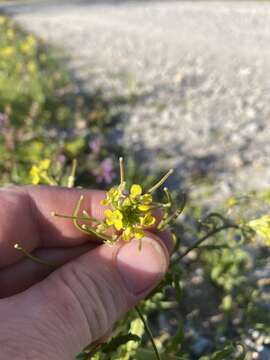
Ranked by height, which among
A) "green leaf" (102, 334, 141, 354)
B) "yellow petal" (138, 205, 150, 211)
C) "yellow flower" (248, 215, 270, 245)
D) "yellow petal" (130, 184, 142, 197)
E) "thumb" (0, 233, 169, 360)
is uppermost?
"yellow petal" (130, 184, 142, 197)

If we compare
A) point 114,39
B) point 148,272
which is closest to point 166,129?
point 148,272

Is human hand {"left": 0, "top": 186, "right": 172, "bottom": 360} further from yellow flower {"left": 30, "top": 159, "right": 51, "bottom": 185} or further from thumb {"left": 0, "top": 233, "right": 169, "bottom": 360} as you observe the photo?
yellow flower {"left": 30, "top": 159, "right": 51, "bottom": 185}

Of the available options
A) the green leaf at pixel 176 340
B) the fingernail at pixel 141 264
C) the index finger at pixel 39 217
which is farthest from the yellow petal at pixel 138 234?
the green leaf at pixel 176 340

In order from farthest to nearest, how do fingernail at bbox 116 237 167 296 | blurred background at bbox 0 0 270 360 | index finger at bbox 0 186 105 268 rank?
blurred background at bbox 0 0 270 360
index finger at bbox 0 186 105 268
fingernail at bbox 116 237 167 296

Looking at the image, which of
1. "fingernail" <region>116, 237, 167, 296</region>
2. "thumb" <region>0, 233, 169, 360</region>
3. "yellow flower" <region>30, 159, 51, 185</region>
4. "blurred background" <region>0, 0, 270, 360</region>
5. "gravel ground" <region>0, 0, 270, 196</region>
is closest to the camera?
"thumb" <region>0, 233, 169, 360</region>

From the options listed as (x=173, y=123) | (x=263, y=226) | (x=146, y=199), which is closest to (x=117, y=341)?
(x=146, y=199)

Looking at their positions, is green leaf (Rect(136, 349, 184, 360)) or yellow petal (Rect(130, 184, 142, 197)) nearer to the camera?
yellow petal (Rect(130, 184, 142, 197))

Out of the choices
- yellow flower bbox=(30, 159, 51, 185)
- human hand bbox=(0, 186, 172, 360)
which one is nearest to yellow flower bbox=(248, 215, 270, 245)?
human hand bbox=(0, 186, 172, 360)

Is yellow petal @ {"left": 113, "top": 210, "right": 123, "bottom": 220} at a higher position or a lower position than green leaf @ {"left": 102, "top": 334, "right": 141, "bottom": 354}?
higher

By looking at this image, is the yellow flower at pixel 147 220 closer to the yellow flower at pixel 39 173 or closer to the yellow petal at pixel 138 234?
the yellow petal at pixel 138 234

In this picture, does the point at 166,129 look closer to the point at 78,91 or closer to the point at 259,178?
the point at 259,178
